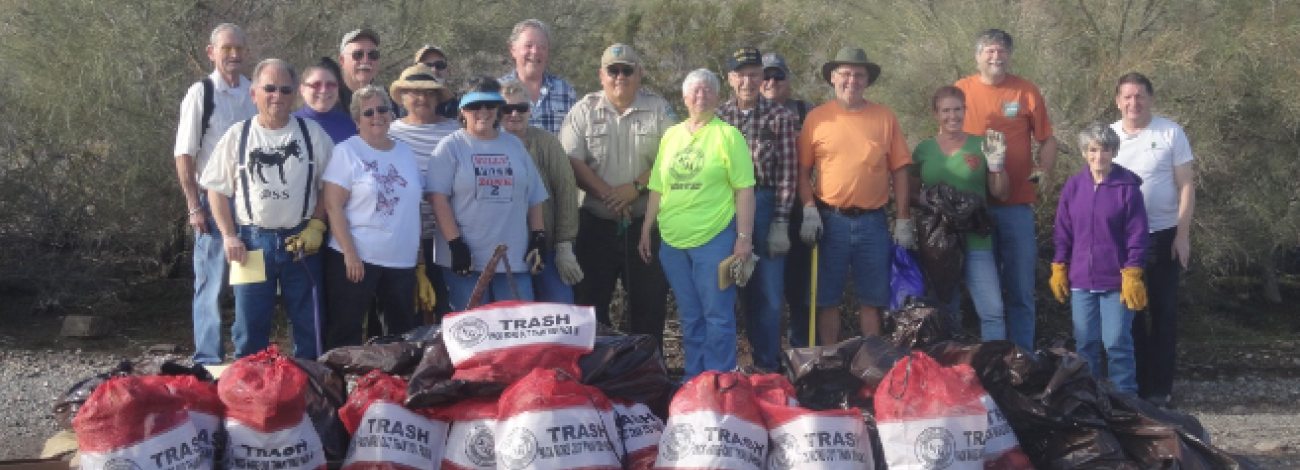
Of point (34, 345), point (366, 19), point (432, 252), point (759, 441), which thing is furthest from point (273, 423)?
point (366, 19)

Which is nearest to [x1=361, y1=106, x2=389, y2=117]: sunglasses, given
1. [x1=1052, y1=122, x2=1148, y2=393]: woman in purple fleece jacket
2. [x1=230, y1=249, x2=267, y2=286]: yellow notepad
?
[x1=230, y1=249, x2=267, y2=286]: yellow notepad

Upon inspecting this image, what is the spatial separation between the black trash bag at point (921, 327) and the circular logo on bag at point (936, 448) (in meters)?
0.76

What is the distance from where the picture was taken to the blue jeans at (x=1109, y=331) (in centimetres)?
725

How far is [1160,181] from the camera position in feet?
24.7

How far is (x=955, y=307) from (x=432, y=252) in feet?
9.95

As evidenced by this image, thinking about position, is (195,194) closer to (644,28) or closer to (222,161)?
(222,161)

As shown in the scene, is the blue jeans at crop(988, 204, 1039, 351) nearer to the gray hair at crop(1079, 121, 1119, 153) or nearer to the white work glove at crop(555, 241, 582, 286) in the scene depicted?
the gray hair at crop(1079, 121, 1119, 153)

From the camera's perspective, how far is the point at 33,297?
10.4 meters

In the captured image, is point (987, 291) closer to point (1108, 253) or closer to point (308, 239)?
point (1108, 253)

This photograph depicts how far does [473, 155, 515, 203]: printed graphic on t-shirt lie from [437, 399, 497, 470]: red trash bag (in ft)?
5.62

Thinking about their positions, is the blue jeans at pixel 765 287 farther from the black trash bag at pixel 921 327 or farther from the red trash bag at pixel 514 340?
the red trash bag at pixel 514 340

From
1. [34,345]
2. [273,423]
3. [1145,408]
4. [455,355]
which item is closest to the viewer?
[273,423]

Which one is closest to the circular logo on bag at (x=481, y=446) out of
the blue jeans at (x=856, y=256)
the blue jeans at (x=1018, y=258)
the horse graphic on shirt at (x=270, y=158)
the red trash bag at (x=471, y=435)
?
the red trash bag at (x=471, y=435)

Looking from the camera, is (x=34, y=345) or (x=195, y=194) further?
(x=34, y=345)
